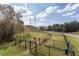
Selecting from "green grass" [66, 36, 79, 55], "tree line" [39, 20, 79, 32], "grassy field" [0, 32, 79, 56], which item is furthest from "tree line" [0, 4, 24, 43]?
"green grass" [66, 36, 79, 55]

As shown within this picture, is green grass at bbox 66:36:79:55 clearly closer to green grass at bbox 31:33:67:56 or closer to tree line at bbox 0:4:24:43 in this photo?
green grass at bbox 31:33:67:56

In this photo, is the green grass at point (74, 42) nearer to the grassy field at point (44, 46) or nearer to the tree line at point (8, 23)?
the grassy field at point (44, 46)

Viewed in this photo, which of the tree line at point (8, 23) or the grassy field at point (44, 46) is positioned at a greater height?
the tree line at point (8, 23)

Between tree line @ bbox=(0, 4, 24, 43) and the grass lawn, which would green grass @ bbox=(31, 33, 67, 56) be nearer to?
the grass lawn

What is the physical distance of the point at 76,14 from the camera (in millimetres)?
1703

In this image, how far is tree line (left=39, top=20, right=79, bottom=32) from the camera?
1701mm

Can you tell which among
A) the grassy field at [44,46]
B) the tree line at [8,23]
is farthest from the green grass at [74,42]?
the tree line at [8,23]

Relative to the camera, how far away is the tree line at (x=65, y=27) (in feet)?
5.58

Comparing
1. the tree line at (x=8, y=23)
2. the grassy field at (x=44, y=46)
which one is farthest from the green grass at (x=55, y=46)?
the tree line at (x=8, y=23)

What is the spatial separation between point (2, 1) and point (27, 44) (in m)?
0.39

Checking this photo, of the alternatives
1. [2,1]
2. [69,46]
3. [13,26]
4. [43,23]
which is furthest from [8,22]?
[69,46]

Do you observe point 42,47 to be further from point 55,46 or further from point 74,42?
point 74,42

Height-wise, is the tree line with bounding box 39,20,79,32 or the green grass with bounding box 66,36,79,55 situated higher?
the tree line with bounding box 39,20,79,32

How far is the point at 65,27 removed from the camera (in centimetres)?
171
